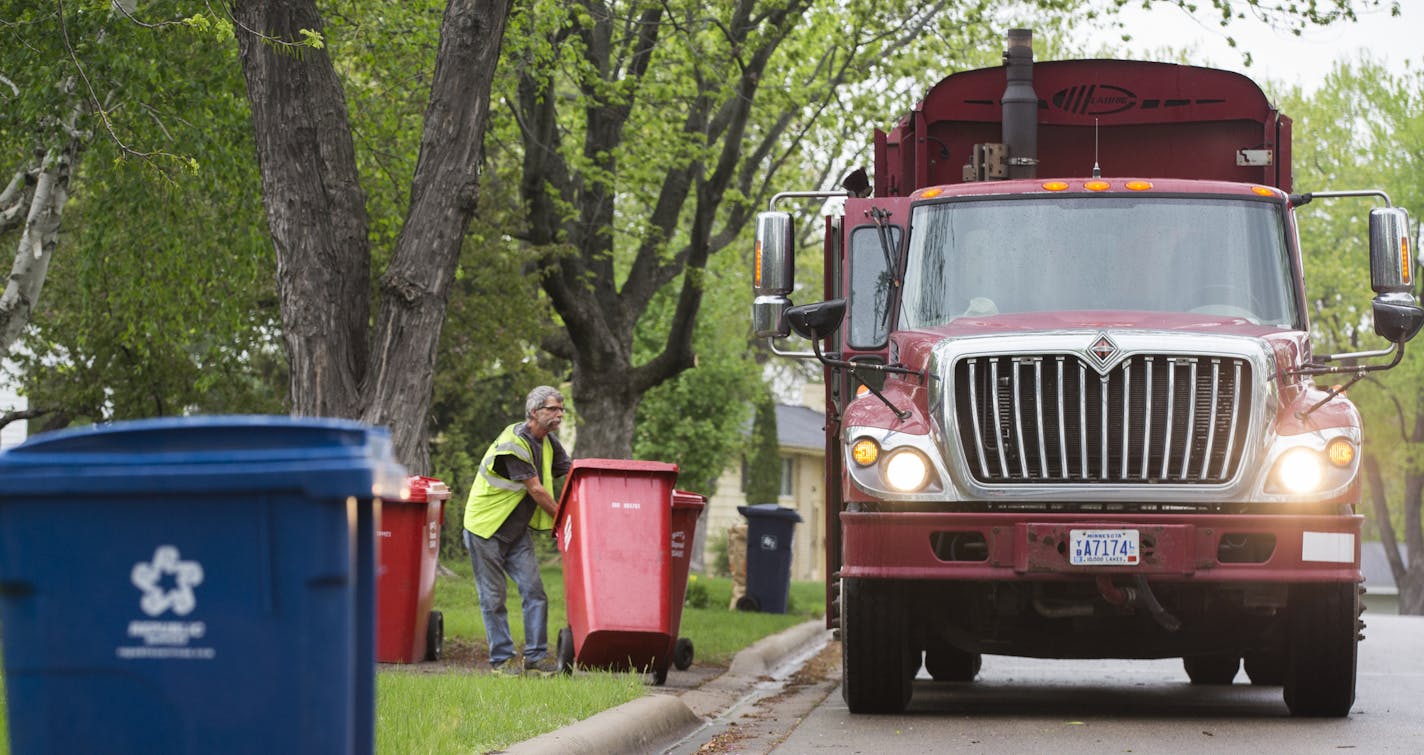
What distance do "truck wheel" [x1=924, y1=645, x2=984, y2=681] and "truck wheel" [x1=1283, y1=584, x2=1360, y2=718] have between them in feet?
11.0

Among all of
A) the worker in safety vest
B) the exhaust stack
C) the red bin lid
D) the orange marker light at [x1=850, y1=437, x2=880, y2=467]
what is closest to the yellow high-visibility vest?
the worker in safety vest

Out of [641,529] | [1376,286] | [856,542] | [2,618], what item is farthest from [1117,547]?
[2,618]

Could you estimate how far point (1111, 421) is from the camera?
924 cm

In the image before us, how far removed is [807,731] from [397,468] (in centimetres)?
500

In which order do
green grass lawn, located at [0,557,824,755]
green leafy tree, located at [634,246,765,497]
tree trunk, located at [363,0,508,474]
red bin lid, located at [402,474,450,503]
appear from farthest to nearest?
1. green leafy tree, located at [634,246,765,497]
2. tree trunk, located at [363,0,508,474]
3. red bin lid, located at [402,474,450,503]
4. green grass lawn, located at [0,557,824,755]

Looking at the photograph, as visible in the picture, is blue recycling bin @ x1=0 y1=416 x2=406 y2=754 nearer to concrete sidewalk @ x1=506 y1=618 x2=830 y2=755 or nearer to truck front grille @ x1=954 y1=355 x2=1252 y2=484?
concrete sidewalk @ x1=506 y1=618 x2=830 y2=755

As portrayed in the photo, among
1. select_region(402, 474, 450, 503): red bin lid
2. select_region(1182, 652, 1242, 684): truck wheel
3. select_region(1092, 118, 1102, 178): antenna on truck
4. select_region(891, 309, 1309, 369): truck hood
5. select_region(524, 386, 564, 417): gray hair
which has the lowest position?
select_region(1182, 652, 1242, 684): truck wheel

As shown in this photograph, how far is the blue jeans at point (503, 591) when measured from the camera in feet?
37.9

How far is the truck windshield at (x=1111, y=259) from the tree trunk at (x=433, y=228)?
379 cm

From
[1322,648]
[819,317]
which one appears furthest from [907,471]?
[1322,648]

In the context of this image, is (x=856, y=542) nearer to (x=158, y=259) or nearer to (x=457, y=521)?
(x=158, y=259)

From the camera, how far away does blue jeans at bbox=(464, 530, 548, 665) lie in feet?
37.9

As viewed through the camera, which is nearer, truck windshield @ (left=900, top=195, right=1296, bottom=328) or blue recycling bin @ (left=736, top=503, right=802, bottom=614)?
truck windshield @ (left=900, top=195, right=1296, bottom=328)

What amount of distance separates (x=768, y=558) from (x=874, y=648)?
11.5m
